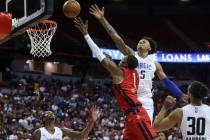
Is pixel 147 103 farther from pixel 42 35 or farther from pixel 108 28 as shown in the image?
pixel 42 35

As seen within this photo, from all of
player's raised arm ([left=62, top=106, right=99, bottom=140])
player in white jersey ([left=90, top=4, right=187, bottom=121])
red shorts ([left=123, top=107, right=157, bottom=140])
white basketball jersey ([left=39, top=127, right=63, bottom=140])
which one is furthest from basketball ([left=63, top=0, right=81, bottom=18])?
red shorts ([left=123, top=107, right=157, bottom=140])

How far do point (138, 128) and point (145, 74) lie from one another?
101 centimetres

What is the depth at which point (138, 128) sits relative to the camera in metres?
5.64

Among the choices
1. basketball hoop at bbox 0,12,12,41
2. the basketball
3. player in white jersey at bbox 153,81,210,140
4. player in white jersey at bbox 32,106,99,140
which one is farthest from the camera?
basketball hoop at bbox 0,12,12,41

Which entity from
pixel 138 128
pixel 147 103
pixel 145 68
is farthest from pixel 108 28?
pixel 138 128

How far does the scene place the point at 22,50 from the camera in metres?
21.9

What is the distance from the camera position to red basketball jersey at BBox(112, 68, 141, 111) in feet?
18.9

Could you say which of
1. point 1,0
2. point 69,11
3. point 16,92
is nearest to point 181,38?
point 16,92

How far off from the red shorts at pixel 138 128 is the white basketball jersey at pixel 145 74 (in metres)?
0.67

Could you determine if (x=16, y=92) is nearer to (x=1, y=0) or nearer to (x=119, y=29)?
(x=119, y=29)

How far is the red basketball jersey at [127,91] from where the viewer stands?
5.75 meters

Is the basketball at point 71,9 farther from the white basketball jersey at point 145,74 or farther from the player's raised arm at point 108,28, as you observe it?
the white basketball jersey at point 145,74

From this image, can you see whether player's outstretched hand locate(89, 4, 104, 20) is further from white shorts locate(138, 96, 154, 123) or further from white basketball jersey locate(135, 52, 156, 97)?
white shorts locate(138, 96, 154, 123)

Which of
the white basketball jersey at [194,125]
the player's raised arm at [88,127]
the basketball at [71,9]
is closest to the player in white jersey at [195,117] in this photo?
the white basketball jersey at [194,125]
